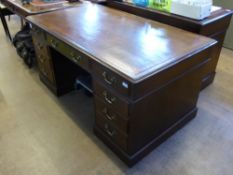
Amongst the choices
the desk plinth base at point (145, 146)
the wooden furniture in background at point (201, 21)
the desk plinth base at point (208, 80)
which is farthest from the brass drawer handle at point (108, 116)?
the desk plinth base at point (208, 80)

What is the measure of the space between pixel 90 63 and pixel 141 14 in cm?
94

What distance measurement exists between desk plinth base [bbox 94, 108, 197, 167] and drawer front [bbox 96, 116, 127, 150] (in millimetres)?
38

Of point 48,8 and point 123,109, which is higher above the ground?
point 48,8

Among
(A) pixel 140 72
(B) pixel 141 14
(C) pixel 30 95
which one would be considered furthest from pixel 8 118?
(B) pixel 141 14

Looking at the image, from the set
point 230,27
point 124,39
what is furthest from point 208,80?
point 124,39

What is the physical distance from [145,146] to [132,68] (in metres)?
0.67

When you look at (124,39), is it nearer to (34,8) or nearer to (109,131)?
(109,131)

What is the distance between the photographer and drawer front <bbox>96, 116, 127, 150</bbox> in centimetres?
151

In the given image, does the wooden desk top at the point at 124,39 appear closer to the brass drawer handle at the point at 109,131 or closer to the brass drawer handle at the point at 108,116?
the brass drawer handle at the point at 108,116

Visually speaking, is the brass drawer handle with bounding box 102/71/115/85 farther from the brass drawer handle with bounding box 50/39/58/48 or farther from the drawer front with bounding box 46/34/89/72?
the brass drawer handle with bounding box 50/39/58/48

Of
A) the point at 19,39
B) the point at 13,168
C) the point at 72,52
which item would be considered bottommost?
the point at 13,168

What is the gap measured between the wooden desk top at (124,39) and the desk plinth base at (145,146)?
2.10 feet

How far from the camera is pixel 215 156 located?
5.39 ft

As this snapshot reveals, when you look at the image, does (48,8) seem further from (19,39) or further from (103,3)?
(19,39)
